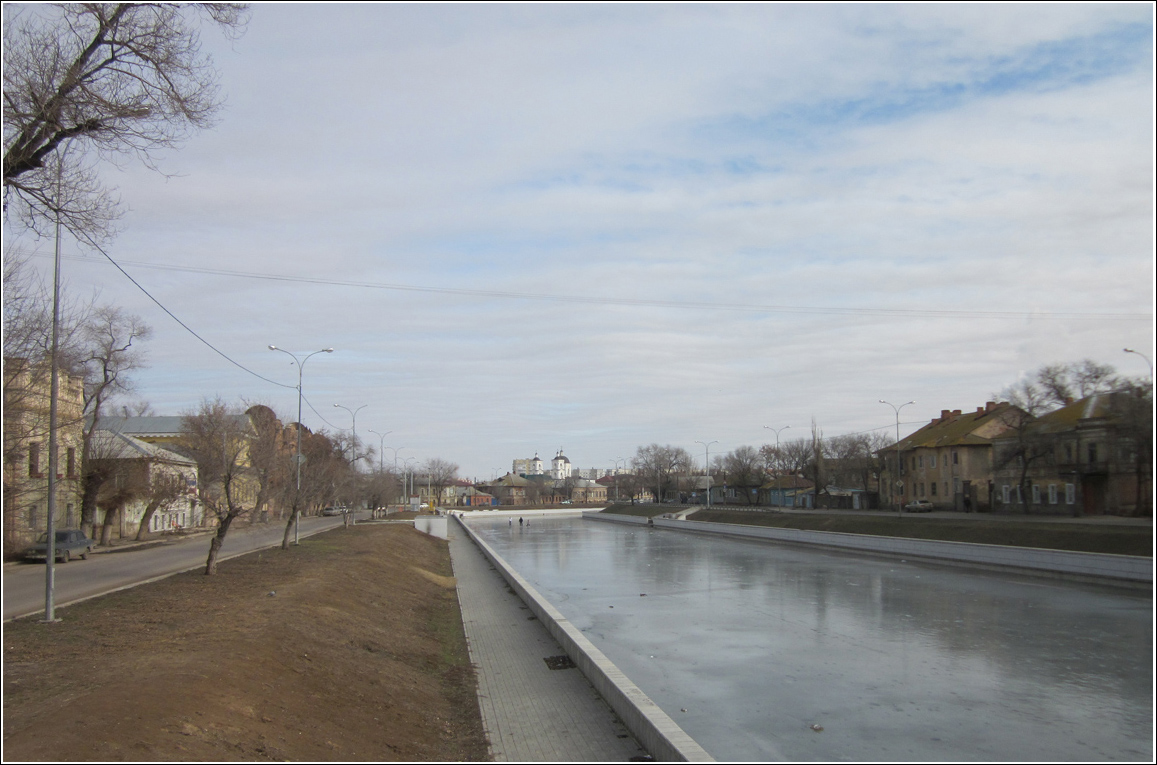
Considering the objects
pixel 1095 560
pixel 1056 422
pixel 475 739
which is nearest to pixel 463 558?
pixel 1095 560

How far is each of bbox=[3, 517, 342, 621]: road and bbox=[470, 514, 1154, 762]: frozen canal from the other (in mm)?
11177

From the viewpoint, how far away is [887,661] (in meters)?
15.9

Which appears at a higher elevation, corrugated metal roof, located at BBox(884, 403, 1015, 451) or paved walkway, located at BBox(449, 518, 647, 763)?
corrugated metal roof, located at BBox(884, 403, 1015, 451)

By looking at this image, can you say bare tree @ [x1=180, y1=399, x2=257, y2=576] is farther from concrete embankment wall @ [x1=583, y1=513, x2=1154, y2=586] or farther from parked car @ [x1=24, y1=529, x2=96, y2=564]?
concrete embankment wall @ [x1=583, y1=513, x2=1154, y2=586]

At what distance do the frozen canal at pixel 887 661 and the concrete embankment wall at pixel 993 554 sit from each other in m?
0.63

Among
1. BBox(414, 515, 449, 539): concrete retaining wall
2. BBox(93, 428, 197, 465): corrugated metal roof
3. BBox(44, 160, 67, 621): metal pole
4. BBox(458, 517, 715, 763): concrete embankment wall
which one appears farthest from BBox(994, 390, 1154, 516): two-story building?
BBox(414, 515, 449, 539): concrete retaining wall

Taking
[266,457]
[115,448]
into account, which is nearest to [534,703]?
[266,457]

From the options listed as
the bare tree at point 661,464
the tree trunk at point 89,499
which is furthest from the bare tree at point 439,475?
the tree trunk at point 89,499

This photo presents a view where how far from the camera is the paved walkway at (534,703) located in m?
9.36

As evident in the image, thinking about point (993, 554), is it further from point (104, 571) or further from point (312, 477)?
point (104, 571)

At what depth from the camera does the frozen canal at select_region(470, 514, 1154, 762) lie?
10.4 m

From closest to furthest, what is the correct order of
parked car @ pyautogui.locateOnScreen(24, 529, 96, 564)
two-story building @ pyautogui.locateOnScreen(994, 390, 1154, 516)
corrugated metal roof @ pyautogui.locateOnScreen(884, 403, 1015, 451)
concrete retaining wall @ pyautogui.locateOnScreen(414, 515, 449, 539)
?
two-story building @ pyautogui.locateOnScreen(994, 390, 1154, 516) < parked car @ pyautogui.locateOnScreen(24, 529, 96, 564) < corrugated metal roof @ pyautogui.locateOnScreen(884, 403, 1015, 451) < concrete retaining wall @ pyautogui.locateOnScreen(414, 515, 449, 539)

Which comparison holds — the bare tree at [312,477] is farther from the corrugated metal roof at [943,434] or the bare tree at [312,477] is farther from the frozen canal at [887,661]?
the corrugated metal roof at [943,434]

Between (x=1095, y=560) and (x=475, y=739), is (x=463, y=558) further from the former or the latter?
(x=475, y=739)
